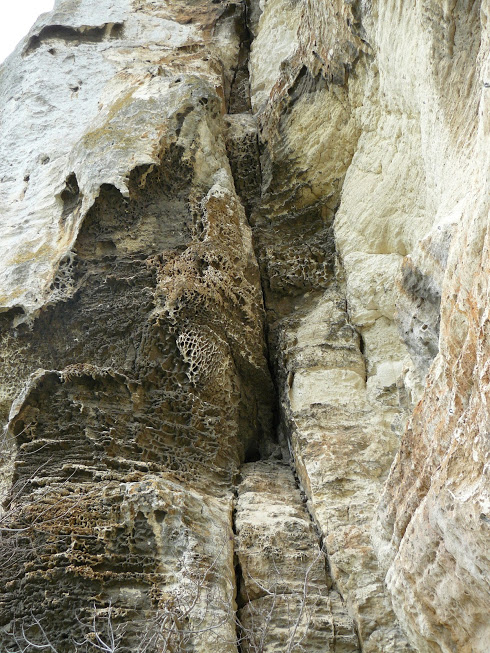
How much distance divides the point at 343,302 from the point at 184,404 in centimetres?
185

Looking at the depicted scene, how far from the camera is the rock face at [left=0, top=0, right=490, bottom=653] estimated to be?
4.12 m

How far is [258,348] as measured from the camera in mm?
6711

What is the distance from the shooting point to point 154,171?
23.8ft

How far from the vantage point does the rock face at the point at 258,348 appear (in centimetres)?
412

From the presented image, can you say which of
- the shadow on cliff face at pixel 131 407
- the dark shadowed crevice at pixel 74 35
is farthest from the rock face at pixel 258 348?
the dark shadowed crevice at pixel 74 35

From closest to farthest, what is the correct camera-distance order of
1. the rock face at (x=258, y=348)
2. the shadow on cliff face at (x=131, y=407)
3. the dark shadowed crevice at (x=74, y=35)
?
the rock face at (x=258, y=348), the shadow on cliff face at (x=131, y=407), the dark shadowed crevice at (x=74, y=35)

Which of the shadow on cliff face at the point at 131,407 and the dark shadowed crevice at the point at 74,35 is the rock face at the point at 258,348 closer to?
the shadow on cliff face at the point at 131,407

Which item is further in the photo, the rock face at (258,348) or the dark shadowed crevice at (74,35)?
the dark shadowed crevice at (74,35)

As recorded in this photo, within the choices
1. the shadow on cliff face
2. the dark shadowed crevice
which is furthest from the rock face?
the dark shadowed crevice

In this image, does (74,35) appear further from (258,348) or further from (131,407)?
(131,407)

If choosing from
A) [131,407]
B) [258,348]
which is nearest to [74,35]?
[258,348]

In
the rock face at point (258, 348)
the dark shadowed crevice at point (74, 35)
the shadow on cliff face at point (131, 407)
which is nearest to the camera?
the rock face at point (258, 348)

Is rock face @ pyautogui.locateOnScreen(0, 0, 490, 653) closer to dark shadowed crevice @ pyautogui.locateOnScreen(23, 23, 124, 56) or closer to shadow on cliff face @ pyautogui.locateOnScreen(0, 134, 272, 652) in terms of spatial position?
shadow on cliff face @ pyautogui.locateOnScreen(0, 134, 272, 652)

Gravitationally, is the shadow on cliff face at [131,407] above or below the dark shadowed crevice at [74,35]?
below
